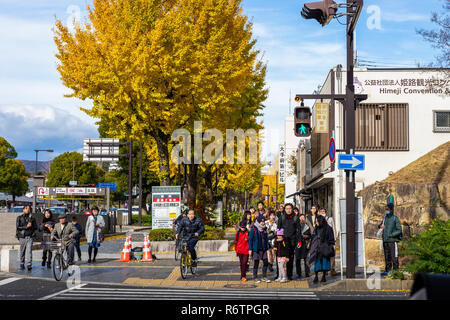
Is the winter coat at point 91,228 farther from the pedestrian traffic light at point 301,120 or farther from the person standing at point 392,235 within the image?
the person standing at point 392,235

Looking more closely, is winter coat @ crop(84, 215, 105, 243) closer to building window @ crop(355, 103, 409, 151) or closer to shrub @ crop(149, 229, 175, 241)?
shrub @ crop(149, 229, 175, 241)

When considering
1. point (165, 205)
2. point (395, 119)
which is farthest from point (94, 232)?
point (395, 119)

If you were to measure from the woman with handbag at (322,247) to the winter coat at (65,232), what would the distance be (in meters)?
7.54

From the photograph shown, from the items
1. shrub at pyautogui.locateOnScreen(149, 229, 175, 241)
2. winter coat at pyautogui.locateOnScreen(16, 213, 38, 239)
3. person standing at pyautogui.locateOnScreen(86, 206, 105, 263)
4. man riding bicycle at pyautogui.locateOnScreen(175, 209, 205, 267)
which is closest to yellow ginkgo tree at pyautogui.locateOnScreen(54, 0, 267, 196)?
shrub at pyautogui.locateOnScreen(149, 229, 175, 241)

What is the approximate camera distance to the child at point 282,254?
1517cm

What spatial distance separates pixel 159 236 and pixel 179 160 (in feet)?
24.1

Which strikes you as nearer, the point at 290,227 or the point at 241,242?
the point at 290,227

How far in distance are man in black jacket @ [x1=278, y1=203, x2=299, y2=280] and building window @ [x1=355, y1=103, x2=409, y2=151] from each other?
588 inches

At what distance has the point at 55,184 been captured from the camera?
10456 centimetres

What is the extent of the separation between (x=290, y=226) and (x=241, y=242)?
1.48m

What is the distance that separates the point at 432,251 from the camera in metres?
13.1

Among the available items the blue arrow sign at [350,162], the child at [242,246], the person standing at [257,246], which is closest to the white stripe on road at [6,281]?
the child at [242,246]

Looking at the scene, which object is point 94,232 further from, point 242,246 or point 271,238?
point 271,238
